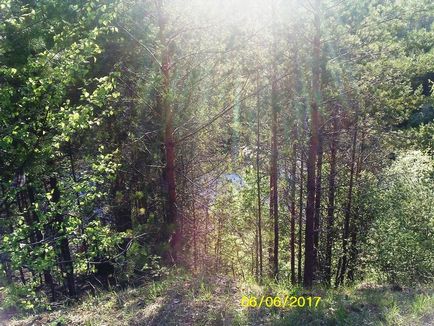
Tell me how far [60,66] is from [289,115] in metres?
7.55

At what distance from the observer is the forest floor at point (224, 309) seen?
15.9ft

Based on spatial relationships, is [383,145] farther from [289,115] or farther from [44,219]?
[44,219]

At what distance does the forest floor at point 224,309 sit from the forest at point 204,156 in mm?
32

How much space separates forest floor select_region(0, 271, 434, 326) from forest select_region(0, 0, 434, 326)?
3 cm

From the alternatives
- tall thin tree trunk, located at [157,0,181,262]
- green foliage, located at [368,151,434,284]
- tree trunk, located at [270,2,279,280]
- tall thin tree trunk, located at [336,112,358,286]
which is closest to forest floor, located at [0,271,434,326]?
tall thin tree trunk, located at [157,0,181,262]

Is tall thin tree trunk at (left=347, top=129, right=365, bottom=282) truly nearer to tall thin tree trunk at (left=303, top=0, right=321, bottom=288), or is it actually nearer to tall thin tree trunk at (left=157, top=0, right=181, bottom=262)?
tall thin tree trunk at (left=303, top=0, right=321, bottom=288)

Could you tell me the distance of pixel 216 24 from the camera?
7809 mm

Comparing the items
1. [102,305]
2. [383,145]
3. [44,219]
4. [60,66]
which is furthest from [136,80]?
[383,145]

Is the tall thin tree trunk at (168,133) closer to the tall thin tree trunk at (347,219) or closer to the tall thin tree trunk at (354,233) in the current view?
the tall thin tree trunk at (347,219)
